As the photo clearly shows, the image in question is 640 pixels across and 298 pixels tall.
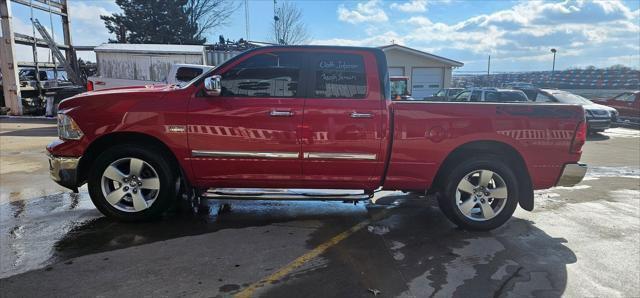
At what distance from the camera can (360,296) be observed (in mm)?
3213

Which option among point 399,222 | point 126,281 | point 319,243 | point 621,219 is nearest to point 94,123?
point 126,281

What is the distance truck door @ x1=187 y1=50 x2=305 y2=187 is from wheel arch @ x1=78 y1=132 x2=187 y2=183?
12.1 inches

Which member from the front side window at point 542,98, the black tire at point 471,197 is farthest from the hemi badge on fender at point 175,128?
the front side window at point 542,98

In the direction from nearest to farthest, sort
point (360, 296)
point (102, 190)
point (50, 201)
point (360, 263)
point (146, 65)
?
point (360, 296)
point (360, 263)
point (102, 190)
point (50, 201)
point (146, 65)

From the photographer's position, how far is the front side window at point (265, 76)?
4457mm

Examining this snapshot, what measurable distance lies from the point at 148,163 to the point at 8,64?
17.1 meters

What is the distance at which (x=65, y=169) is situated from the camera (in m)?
4.48

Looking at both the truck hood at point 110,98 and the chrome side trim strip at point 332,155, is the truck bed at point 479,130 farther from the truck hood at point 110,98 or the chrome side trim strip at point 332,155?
the truck hood at point 110,98

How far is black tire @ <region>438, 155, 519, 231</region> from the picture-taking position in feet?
15.1

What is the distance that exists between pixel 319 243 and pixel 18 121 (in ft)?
54.2

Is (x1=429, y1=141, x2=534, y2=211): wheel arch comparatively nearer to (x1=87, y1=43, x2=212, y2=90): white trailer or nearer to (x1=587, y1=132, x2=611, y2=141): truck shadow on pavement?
(x1=587, y1=132, x2=611, y2=141): truck shadow on pavement

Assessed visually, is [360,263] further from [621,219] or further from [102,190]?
[621,219]

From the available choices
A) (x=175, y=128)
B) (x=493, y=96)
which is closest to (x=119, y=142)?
(x=175, y=128)

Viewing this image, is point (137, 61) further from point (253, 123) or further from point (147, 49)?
point (253, 123)
